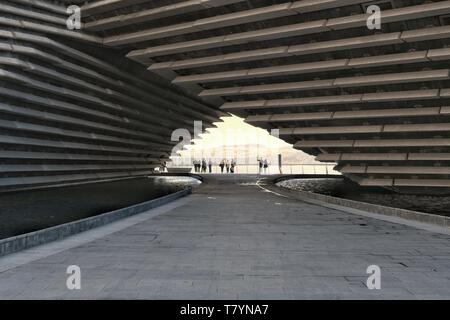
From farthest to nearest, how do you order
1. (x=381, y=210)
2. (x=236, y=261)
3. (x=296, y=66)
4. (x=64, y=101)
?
(x=64, y=101) → (x=296, y=66) → (x=381, y=210) → (x=236, y=261)

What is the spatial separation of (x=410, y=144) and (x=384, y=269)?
14551mm

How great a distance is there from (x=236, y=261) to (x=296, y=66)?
42.8 feet

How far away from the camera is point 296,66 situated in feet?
60.8

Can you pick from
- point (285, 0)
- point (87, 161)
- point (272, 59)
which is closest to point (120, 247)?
point (285, 0)

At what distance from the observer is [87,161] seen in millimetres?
29938

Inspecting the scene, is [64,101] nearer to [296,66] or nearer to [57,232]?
[296,66]

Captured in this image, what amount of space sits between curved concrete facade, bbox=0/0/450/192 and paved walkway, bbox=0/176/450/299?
758 cm

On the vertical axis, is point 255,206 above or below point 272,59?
below

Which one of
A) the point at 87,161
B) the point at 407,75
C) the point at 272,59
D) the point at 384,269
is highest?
the point at 272,59

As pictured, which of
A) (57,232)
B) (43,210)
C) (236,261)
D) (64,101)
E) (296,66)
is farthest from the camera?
(64,101)

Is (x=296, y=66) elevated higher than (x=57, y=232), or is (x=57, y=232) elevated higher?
(x=296, y=66)

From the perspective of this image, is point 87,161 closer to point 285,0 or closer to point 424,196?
point 285,0

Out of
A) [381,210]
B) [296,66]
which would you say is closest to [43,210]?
[296,66]

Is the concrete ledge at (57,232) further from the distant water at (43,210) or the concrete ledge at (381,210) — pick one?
the concrete ledge at (381,210)
